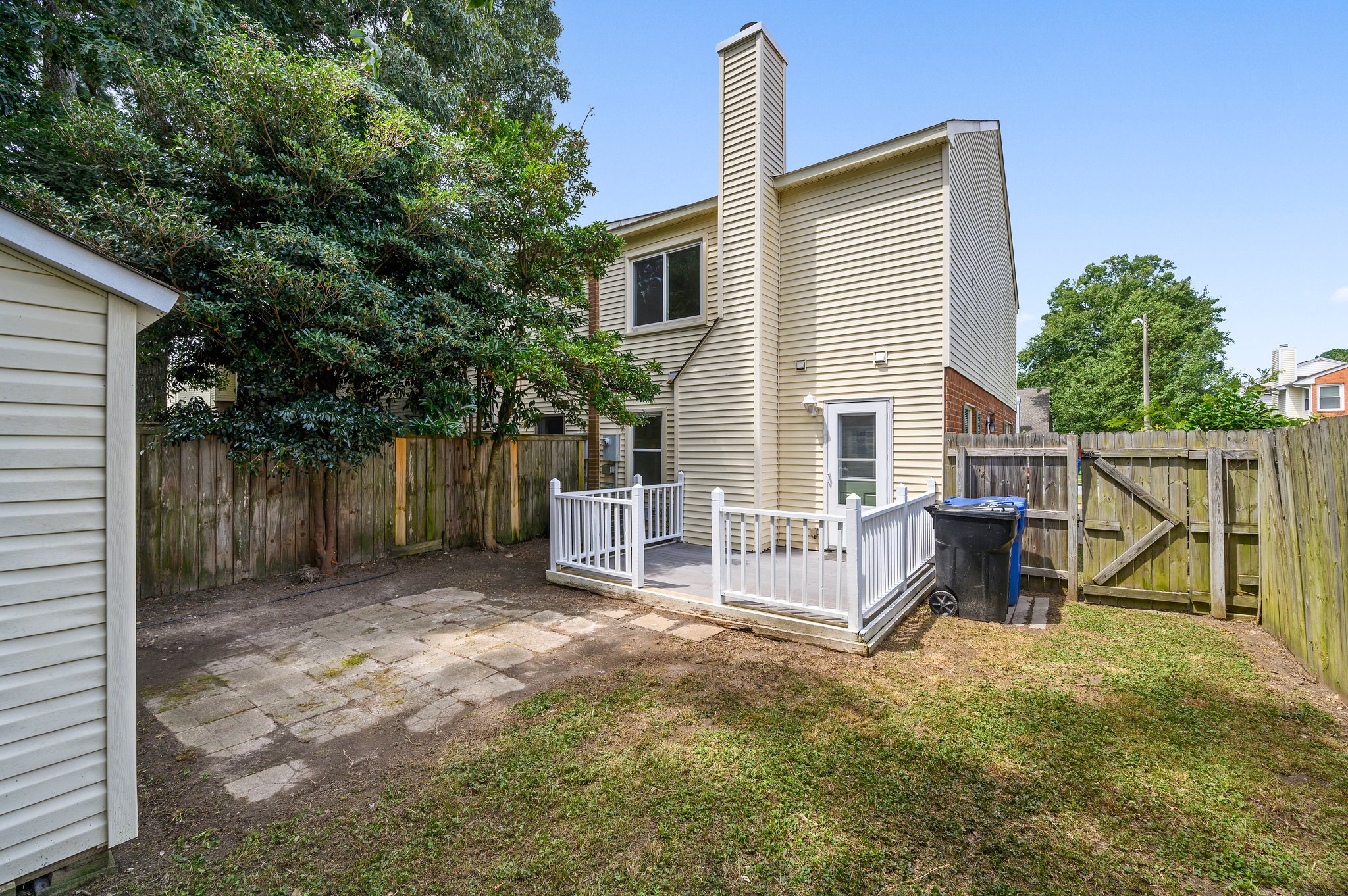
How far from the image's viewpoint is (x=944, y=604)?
5.31 metres

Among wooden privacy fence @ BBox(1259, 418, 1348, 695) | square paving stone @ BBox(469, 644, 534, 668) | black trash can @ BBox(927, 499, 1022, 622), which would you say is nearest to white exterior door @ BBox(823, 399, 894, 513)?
black trash can @ BBox(927, 499, 1022, 622)

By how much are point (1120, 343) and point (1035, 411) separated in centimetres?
790

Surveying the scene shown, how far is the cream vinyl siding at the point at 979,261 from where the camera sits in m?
7.15

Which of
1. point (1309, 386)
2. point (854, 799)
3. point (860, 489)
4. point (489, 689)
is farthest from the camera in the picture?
point (1309, 386)

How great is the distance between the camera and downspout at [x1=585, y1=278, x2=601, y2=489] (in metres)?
9.81

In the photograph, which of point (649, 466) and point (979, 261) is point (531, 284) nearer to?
point (649, 466)

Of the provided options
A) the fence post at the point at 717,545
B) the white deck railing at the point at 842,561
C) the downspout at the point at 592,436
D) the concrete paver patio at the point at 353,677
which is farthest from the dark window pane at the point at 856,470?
the downspout at the point at 592,436

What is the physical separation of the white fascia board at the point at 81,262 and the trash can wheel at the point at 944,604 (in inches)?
236

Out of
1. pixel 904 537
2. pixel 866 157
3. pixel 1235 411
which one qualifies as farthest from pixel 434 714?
pixel 1235 411

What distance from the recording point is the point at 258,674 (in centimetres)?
393

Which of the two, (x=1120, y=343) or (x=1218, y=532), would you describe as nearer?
(x=1218, y=532)

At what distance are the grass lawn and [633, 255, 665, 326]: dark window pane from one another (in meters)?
6.85

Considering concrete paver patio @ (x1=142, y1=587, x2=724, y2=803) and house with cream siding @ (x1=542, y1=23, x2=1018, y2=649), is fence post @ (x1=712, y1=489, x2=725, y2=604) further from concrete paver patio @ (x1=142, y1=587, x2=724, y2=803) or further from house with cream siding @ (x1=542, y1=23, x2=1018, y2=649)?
house with cream siding @ (x1=542, y1=23, x2=1018, y2=649)

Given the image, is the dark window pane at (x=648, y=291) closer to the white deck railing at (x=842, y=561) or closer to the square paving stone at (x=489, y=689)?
the white deck railing at (x=842, y=561)
